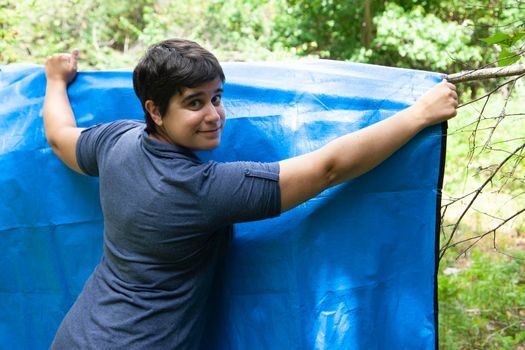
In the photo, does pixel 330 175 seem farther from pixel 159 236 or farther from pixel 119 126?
pixel 119 126

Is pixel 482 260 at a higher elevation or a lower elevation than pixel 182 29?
lower

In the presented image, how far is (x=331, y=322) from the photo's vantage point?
6.95 feet

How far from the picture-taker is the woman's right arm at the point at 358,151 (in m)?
1.82

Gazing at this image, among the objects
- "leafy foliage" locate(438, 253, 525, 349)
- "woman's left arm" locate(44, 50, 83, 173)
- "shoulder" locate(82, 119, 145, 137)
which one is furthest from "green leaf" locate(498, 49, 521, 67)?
"leafy foliage" locate(438, 253, 525, 349)

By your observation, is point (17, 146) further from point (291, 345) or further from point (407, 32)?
point (407, 32)

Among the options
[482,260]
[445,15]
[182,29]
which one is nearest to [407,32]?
[445,15]

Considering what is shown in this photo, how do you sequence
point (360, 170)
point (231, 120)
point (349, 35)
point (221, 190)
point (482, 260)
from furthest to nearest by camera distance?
1. point (349, 35)
2. point (482, 260)
3. point (231, 120)
4. point (360, 170)
5. point (221, 190)

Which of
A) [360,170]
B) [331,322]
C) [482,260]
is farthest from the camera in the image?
[482,260]

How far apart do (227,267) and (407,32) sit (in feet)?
22.5

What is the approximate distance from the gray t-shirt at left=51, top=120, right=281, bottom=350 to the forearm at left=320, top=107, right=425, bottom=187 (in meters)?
0.19

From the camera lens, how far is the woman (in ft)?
5.89

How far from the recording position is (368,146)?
1.89m

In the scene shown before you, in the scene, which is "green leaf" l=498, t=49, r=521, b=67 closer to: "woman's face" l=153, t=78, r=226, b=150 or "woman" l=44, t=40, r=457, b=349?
"woman" l=44, t=40, r=457, b=349

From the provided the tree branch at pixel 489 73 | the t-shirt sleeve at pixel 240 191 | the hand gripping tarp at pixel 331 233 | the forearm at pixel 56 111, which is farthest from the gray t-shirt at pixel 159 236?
the tree branch at pixel 489 73
